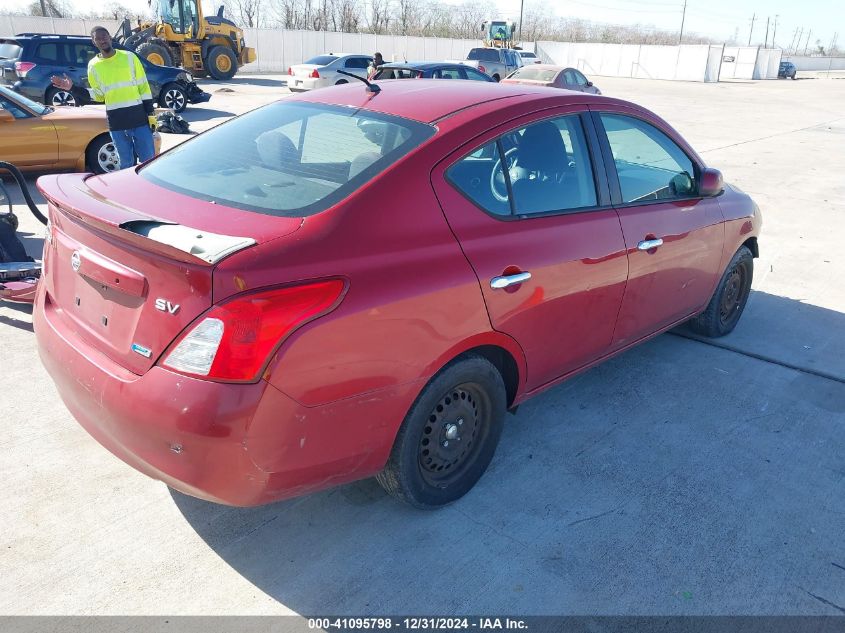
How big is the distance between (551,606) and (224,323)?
1.56 m

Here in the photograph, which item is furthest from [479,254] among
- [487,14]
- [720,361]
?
[487,14]

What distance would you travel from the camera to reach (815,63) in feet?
240

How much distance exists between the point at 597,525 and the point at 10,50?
1802 centimetres

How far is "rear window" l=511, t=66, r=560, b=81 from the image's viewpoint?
18.9 meters

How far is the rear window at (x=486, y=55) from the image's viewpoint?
26.5 meters

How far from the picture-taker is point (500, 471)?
336 centimetres

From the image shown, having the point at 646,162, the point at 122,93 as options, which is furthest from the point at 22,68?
the point at 646,162

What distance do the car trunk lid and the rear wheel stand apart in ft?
50.4

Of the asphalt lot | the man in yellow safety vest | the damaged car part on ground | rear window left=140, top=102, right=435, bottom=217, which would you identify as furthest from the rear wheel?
rear window left=140, top=102, right=435, bottom=217

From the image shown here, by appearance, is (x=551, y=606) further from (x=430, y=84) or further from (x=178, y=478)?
(x=430, y=84)

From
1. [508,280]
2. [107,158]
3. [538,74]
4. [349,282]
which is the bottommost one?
[107,158]

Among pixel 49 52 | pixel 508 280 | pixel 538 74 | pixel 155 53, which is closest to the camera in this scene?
pixel 508 280

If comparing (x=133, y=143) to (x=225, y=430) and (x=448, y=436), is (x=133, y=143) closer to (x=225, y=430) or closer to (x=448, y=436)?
(x=448, y=436)

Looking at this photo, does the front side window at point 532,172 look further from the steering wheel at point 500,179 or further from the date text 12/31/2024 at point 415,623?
the date text 12/31/2024 at point 415,623
